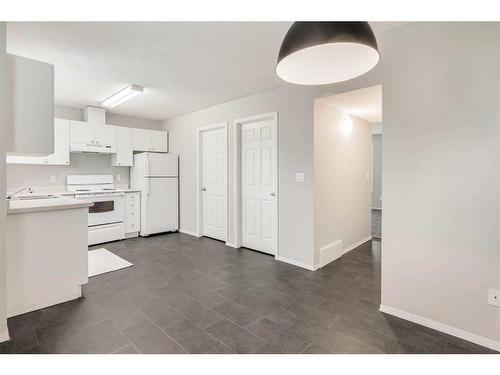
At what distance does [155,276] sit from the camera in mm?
3076

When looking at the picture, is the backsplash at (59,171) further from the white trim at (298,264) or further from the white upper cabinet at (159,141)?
the white trim at (298,264)

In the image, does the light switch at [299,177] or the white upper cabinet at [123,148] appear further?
the white upper cabinet at [123,148]

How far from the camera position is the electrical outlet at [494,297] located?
5.87 ft

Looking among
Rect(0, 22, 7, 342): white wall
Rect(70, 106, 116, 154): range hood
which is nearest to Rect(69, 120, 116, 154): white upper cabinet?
Rect(70, 106, 116, 154): range hood

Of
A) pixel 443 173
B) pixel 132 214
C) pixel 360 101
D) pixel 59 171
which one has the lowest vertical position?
pixel 132 214

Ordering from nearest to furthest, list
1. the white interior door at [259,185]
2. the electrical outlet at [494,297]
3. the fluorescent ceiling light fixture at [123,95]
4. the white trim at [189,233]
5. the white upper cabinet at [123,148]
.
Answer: the electrical outlet at [494,297] < the fluorescent ceiling light fixture at [123,95] < the white interior door at [259,185] < the white upper cabinet at [123,148] < the white trim at [189,233]

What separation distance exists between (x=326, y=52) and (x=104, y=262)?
3655 mm

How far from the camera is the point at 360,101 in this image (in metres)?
3.29

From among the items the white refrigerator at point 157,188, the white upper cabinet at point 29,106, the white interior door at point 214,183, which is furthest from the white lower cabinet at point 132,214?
the white upper cabinet at point 29,106

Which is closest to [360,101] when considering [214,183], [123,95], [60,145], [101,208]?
[214,183]

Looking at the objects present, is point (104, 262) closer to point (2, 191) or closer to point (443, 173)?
point (2, 191)

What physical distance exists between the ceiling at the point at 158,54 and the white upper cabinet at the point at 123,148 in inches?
38.6
